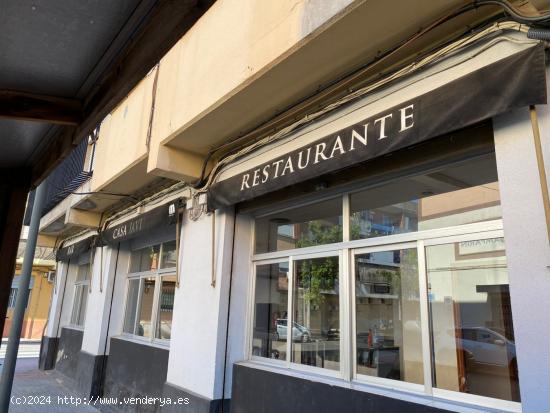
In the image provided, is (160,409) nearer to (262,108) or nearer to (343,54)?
(262,108)

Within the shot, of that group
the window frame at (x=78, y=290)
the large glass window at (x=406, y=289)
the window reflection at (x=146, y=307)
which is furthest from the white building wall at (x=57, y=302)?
the large glass window at (x=406, y=289)

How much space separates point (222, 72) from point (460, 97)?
239 cm

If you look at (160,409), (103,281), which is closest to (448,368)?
(160,409)

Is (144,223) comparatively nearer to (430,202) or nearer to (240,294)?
(240,294)

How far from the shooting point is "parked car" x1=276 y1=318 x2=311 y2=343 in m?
4.39

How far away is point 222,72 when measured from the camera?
13.8ft

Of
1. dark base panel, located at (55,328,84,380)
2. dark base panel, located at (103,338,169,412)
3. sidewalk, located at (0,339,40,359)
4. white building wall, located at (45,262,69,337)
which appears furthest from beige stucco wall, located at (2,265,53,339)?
dark base panel, located at (103,338,169,412)

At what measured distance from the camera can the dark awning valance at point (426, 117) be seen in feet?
8.08

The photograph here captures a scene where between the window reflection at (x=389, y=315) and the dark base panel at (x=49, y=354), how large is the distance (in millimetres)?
10494

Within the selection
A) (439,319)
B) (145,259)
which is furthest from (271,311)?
(145,259)

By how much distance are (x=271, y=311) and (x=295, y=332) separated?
516 millimetres

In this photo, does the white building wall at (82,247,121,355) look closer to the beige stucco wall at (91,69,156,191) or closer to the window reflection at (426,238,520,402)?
the beige stucco wall at (91,69,156,191)

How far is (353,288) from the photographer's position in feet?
13.0

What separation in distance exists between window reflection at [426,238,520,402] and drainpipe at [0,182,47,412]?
334cm
